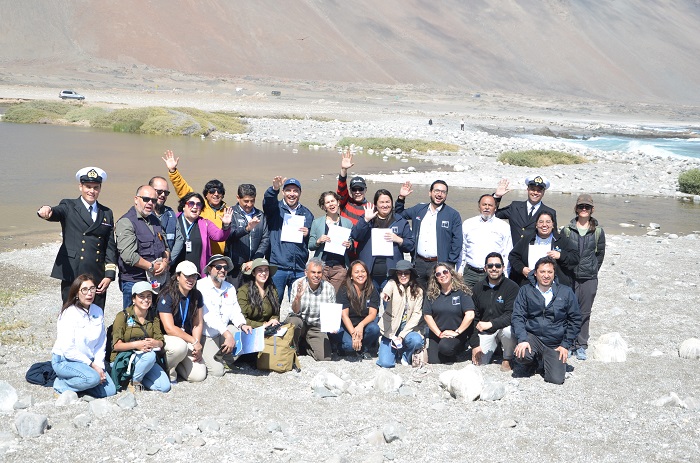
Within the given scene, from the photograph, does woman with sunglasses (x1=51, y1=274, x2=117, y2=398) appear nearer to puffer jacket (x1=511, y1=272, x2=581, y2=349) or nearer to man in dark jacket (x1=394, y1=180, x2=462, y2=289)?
man in dark jacket (x1=394, y1=180, x2=462, y2=289)

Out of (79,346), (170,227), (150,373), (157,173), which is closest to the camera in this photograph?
(79,346)

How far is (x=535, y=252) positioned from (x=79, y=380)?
15.4 ft

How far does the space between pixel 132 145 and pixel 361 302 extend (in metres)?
29.7

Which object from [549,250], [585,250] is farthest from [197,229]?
[585,250]

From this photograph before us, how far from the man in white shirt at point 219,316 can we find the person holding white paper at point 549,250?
9.78ft

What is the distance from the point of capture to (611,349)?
28.2ft

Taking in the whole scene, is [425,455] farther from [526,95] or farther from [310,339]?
[526,95]

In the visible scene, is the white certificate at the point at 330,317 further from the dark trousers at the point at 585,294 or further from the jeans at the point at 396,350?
the dark trousers at the point at 585,294

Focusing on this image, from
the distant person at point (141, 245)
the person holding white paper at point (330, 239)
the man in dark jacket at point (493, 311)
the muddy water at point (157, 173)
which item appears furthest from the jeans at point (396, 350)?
the muddy water at point (157, 173)

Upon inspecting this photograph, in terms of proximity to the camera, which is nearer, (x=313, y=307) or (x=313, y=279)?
(x=313, y=279)

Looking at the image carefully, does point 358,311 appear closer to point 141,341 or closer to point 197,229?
point 197,229

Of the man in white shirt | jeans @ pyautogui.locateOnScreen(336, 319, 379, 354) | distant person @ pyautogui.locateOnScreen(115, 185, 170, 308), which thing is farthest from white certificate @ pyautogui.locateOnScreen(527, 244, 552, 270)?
distant person @ pyautogui.locateOnScreen(115, 185, 170, 308)

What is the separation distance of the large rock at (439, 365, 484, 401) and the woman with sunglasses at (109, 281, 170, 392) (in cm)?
255

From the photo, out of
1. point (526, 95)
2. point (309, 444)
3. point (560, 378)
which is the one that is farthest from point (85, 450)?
point (526, 95)
